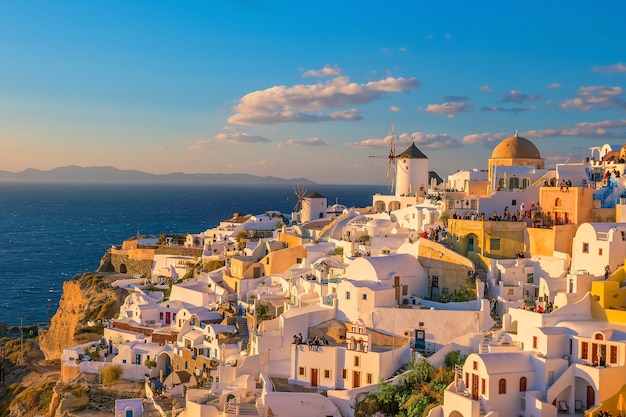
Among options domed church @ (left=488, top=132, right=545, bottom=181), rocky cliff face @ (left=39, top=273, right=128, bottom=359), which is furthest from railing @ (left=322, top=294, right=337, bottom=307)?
rocky cliff face @ (left=39, top=273, right=128, bottom=359)

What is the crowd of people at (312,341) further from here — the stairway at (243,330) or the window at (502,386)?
the window at (502,386)

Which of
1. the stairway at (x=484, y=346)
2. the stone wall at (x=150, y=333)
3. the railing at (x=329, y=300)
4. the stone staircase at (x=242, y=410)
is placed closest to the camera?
the stairway at (x=484, y=346)

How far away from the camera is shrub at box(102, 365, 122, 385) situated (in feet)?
124

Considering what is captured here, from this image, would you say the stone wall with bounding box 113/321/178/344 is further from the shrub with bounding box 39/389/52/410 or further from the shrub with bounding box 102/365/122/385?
the shrub with bounding box 39/389/52/410

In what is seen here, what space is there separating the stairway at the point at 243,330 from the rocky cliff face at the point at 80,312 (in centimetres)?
1532

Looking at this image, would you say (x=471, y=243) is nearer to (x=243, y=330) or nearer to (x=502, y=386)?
(x=502, y=386)

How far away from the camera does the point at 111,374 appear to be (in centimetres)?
3797

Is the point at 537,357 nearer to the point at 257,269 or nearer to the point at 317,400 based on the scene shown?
the point at 317,400

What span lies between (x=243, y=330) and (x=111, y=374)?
7870mm

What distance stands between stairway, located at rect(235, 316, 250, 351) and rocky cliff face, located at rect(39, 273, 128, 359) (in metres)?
15.3

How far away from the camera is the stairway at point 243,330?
116 ft

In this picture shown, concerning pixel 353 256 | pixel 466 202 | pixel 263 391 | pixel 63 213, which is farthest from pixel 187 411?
pixel 63 213

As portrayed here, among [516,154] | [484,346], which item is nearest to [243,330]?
[484,346]

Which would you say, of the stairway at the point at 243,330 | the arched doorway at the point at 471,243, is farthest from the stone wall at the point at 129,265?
the arched doorway at the point at 471,243
